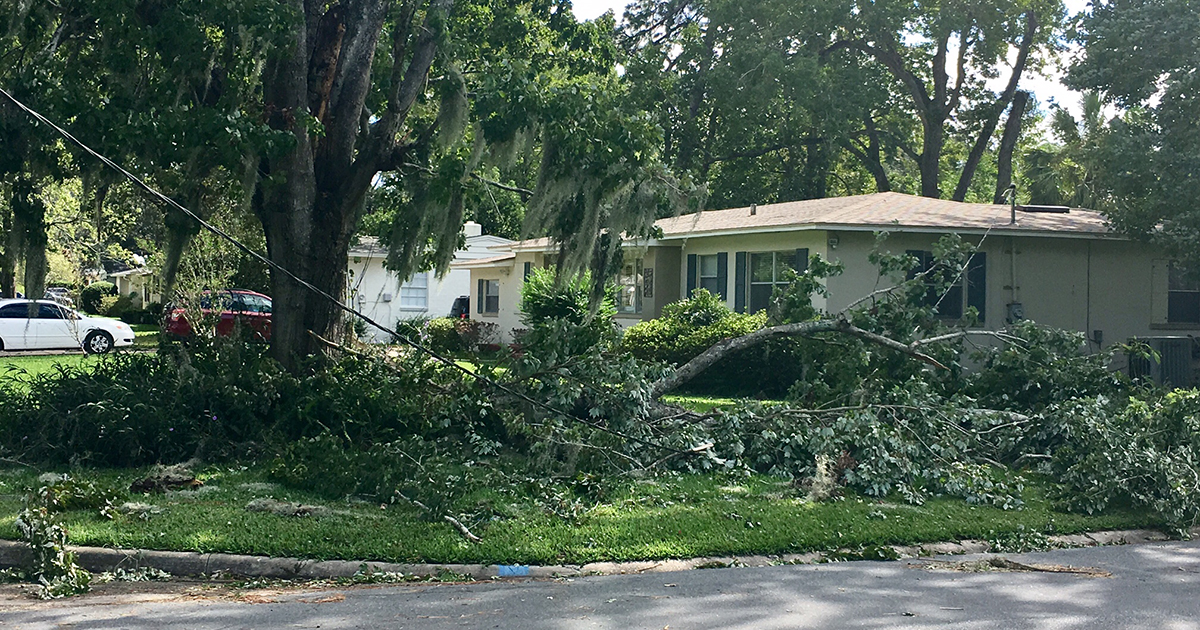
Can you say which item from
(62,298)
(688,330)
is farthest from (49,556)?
(62,298)

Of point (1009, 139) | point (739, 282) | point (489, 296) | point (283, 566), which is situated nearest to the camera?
point (283, 566)

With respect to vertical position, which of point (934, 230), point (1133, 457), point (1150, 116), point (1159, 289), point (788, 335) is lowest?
point (1133, 457)

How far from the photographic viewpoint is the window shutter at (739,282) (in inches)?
893

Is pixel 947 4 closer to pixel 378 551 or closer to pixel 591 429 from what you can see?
pixel 591 429

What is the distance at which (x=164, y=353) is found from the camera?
40.2ft

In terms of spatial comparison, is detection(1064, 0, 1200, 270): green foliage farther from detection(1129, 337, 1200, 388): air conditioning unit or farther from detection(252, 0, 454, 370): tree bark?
detection(252, 0, 454, 370): tree bark

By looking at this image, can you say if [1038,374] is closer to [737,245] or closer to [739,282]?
[739,282]

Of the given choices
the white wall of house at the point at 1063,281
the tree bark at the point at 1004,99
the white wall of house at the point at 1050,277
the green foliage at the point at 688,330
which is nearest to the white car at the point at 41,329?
the green foliage at the point at 688,330

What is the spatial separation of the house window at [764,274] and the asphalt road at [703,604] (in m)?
14.1

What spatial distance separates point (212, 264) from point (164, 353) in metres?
7.32

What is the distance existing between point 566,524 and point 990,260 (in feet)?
48.1

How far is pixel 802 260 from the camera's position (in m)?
20.6

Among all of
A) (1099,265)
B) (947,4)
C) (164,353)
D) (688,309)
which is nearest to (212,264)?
(164,353)

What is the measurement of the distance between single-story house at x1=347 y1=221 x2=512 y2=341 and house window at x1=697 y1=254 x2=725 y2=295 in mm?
9904
